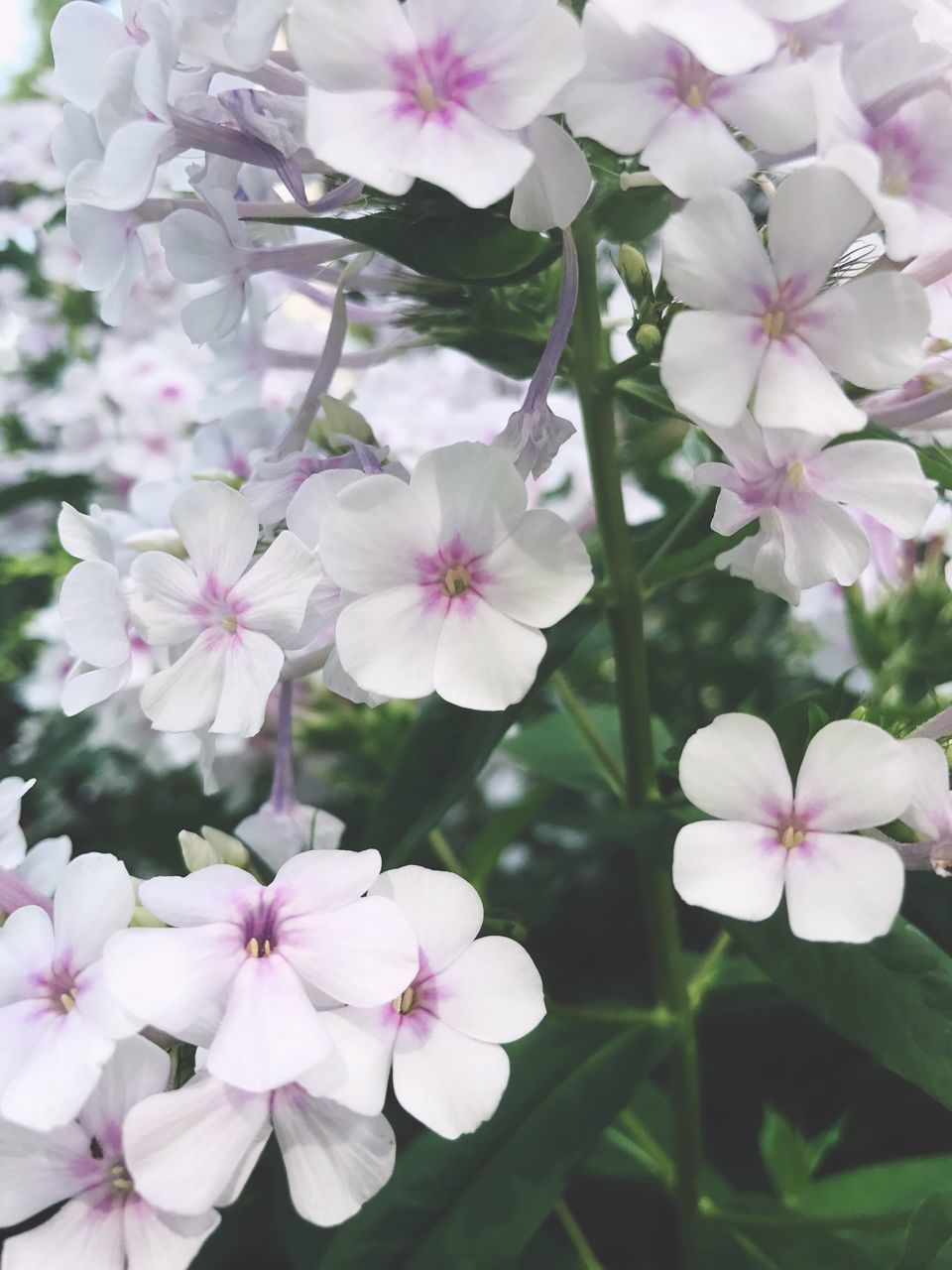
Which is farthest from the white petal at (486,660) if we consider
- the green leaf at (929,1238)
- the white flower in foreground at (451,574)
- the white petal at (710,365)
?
the green leaf at (929,1238)

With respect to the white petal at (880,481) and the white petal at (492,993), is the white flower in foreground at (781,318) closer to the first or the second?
the white petal at (880,481)

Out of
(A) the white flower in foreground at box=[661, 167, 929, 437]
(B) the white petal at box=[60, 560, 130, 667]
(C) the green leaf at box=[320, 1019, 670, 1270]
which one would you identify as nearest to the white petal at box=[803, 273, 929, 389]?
(A) the white flower in foreground at box=[661, 167, 929, 437]

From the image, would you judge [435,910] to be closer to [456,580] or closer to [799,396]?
[456,580]

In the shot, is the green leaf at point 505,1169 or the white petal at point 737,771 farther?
the green leaf at point 505,1169

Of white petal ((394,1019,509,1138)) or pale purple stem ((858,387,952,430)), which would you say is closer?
white petal ((394,1019,509,1138))

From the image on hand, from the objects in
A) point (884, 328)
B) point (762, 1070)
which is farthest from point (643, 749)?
point (762, 1070)

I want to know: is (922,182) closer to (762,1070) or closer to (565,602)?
(565,602)

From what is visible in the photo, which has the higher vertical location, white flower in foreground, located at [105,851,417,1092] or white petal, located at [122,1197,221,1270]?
white flower in foreground, located at [105,851,417,1092]

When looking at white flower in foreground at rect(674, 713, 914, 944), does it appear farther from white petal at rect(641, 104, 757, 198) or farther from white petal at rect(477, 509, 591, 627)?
white petal at rect(641, 104, 757, 198)
